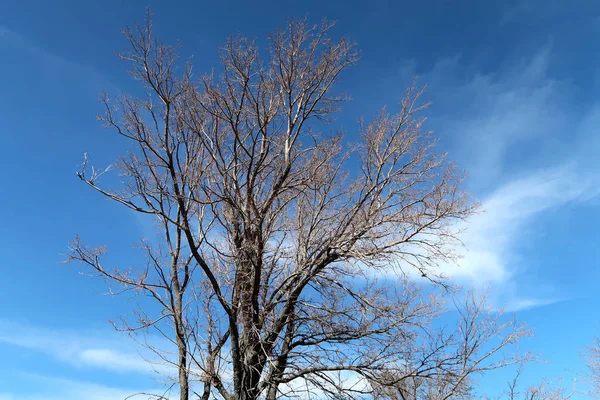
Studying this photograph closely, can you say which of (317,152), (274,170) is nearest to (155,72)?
(274,170)

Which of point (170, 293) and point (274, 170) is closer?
point (274, 170)

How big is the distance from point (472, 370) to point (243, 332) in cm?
528

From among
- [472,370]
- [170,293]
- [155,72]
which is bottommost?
[472,370]

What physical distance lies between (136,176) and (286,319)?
429 centimetres

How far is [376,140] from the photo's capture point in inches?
435

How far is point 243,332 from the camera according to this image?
31.3ft

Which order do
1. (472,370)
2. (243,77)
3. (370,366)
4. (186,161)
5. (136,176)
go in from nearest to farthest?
(243,77) → (370,366) → (136,176) → (472,370) → (186,161)

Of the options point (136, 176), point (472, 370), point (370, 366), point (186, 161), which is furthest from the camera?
point (186, 161)

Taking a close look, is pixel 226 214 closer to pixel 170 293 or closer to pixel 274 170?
pixel 274 170

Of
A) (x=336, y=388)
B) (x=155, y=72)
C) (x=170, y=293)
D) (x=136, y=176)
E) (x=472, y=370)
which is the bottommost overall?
(x=336, y=388)

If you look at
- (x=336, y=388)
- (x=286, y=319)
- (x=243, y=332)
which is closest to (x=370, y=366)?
(x=336, y=388)

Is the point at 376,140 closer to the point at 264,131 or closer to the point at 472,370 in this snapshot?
the point at 264,131

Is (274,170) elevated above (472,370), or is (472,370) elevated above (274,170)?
(274,170)

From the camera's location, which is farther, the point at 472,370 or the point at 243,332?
the point at 472,370
